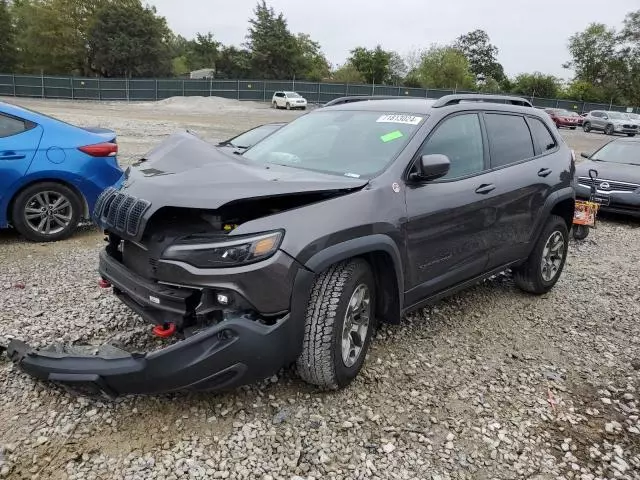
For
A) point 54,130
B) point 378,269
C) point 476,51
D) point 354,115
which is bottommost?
point 378,269

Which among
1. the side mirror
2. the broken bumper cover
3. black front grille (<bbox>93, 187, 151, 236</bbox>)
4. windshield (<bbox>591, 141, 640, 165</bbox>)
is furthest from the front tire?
windshield (<bbox>591, 141, 640, 165</bbox>)

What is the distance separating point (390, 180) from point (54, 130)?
4175 mm

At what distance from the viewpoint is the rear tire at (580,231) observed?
768 centimetres

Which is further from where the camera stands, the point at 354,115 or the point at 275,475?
the point at 354,115

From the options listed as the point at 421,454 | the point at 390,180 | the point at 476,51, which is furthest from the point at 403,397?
the point at 476,51

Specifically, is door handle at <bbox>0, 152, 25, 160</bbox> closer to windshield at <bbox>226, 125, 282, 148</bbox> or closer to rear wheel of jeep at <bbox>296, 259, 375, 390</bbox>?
windshield at <bbox>226, 125, 282, 148</bbox>

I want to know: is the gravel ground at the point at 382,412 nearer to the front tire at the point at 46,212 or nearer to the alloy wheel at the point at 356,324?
the alloy wheel at the point at 356,324

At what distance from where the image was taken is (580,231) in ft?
25.3

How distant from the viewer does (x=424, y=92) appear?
4988 centimetres

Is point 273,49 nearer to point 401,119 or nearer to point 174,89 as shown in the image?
point 174,89

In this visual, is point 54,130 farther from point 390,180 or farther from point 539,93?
point 539,93

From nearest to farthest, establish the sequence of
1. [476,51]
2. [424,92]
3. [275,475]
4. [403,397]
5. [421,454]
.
→ [275,475] < [421,454] < [403,397] < [424,92] < [476,51]

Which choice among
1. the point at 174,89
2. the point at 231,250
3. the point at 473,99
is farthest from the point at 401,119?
the point at 174,89

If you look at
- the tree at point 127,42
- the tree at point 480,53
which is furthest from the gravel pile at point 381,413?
the tree at point 480,53
